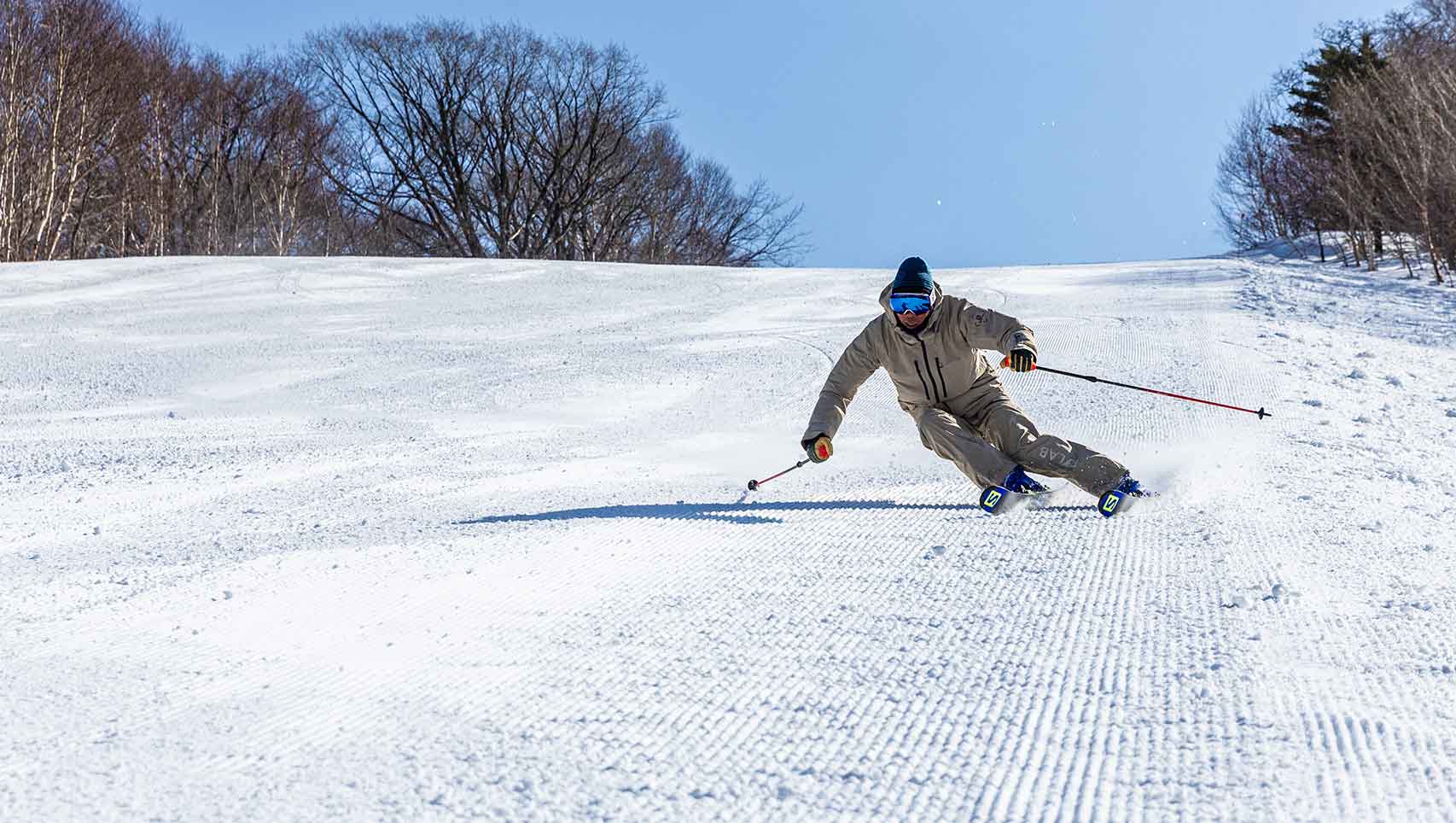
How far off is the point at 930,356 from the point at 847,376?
1.51 feet

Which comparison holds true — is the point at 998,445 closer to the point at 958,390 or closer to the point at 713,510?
the point at 958,390

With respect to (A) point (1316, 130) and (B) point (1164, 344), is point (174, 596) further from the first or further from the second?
(A) point (1316, 130)

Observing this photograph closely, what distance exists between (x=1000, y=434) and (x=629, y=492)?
1.99 metres

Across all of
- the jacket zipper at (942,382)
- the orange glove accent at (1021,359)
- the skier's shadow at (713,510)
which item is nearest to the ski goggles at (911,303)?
the jacket zipper at (942,382)

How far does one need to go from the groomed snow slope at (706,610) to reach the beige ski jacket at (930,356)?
20.6 inches

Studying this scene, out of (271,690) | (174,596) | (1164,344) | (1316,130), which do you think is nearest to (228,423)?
(174,596)

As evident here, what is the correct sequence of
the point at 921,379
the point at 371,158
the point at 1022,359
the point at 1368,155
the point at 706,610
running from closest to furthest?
1. the point at 706,610
2. the point at 1022,359
3. the point at 921,379
4. the point at 1368,155
5. the point at 371,158

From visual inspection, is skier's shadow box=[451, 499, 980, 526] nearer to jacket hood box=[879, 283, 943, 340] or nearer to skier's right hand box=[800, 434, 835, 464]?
skier's right hand box=[800, 434, 835, 464]

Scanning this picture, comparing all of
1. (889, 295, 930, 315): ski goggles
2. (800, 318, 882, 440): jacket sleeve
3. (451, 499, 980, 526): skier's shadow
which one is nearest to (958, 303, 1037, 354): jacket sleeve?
(889, 295, 930, 315): ski goggles

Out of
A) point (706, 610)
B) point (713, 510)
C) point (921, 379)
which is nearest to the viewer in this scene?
point (706, 610)

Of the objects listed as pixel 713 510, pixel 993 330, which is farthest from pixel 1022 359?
pixel 713 510

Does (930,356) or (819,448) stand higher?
(930,356)

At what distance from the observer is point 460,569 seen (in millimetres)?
4090

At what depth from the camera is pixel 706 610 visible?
352 cm
